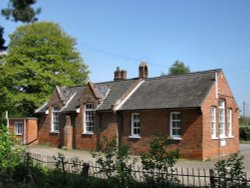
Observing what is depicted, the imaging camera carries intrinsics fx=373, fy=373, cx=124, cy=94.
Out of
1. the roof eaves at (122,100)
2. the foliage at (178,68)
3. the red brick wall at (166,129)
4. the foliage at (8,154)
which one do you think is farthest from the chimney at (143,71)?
the foliage at (178,68)

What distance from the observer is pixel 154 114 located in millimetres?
25250

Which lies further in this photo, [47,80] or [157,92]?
[47,80]

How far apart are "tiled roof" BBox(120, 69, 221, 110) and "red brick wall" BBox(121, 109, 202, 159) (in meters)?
0.49

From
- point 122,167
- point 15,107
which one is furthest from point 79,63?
point 122,167

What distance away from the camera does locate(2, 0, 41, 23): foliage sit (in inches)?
564

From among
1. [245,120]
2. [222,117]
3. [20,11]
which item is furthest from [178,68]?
[20,11]

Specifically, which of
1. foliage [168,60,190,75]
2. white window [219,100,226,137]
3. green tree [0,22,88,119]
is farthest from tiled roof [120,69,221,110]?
foliage [168,60,190,75]

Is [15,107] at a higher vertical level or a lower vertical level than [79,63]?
lower

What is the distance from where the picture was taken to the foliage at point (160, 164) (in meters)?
8.55

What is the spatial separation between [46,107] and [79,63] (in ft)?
68.2

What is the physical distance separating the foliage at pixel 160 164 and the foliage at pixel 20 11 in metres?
8.32

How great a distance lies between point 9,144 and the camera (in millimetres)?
12961

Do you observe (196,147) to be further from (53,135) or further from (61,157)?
(53,135)

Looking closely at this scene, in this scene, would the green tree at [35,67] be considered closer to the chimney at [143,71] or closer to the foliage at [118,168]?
the chimney at [143,71]
